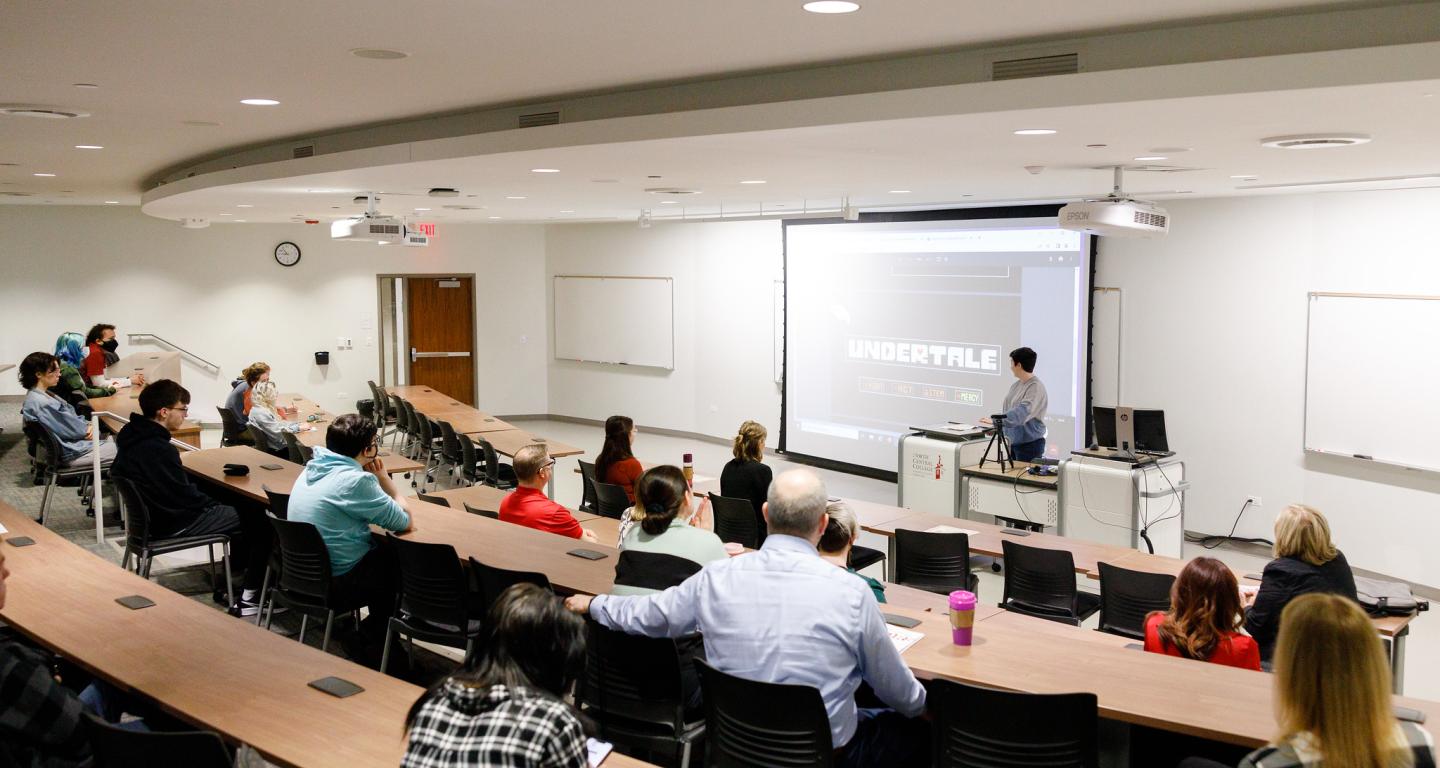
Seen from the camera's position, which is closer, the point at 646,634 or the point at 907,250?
the point at 646,634

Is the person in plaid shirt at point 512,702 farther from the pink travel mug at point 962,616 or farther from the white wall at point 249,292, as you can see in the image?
the white wall at point 249,292

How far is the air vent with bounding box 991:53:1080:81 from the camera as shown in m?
3.61

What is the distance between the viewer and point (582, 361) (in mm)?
16156

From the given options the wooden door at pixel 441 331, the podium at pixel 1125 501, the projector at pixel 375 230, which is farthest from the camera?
the wooden door at pixel 441 331

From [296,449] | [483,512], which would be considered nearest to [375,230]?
[296,449]

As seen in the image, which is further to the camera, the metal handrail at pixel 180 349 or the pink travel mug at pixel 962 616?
the metal handrail at pixel 180 349

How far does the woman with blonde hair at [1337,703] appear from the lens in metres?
2.23

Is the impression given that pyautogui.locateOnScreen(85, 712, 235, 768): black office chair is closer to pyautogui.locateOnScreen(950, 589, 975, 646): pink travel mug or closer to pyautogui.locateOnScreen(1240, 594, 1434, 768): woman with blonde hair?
pyautogui.locateOnScreen(950, 589, 975, 646): pink travel mug

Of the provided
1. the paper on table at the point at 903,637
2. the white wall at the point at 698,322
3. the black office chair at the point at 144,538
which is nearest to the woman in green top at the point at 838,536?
the paper on table at the point at 903,637

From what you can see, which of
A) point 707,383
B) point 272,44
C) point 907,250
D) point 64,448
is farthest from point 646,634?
point 707,383

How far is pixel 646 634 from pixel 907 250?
8.46 metres

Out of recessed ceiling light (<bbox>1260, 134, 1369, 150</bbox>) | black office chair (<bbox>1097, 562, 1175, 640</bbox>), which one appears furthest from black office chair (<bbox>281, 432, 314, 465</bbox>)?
recessed ceiling light (<bbox>1260, 134, 1369, 150</bbox>)

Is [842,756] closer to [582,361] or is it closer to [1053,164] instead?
[1053,164]

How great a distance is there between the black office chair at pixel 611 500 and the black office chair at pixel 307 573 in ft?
6.61
